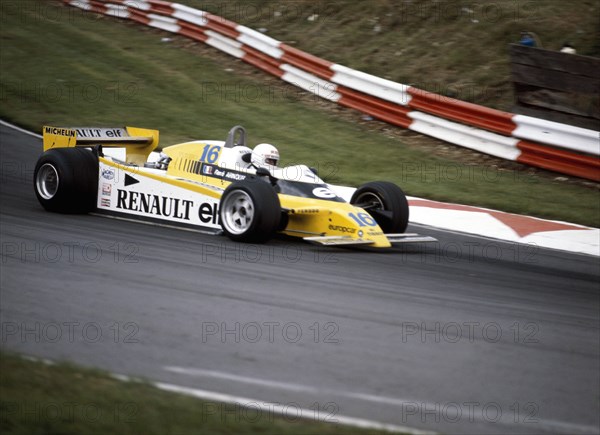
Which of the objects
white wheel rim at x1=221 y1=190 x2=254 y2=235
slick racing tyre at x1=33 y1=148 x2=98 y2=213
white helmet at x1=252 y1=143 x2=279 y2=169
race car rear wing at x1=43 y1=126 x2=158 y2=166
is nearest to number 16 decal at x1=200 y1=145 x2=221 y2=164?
white helmet at x1=252 y1=143 x2=279 y2=169

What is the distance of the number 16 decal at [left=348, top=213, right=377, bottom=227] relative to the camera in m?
9.06

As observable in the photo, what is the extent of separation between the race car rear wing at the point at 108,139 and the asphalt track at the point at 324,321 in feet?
5.05

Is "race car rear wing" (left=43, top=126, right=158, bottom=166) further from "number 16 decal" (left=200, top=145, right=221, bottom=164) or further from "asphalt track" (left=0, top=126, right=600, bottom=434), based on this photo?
"asphalt track" (left=0, top=126, right=600, bottom=434)

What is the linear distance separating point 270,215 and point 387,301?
198 centimetres

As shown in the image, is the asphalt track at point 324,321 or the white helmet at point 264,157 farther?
the white helmet at point 264,157

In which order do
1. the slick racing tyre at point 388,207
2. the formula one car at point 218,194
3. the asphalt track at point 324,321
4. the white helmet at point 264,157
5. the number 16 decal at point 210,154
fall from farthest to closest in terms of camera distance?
the number 16 decal at point 210,154, the white helmet at point 264,157, the slick racing tyre at point 388,207, the formula one car at point 218,194, the asphalt track at point 324,321

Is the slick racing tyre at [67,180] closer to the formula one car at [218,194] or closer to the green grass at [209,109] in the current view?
the formula one car at [218,194]

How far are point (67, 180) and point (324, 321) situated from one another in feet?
15.2

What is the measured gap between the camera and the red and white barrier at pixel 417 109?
13.3m

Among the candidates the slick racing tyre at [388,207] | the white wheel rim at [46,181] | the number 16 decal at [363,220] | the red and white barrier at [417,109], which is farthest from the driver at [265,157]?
the red and white barrier at [417,109]

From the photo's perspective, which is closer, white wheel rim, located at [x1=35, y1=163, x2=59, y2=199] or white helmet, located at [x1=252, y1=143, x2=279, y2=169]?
white helmet, located at [x1=252, y1=143, x2=279, y2=169]

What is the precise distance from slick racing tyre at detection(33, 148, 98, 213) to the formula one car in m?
0.01

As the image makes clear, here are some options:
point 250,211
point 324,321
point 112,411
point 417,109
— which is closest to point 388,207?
point 250,211

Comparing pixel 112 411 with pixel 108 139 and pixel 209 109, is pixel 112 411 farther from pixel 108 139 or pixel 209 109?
pixel 209 109
